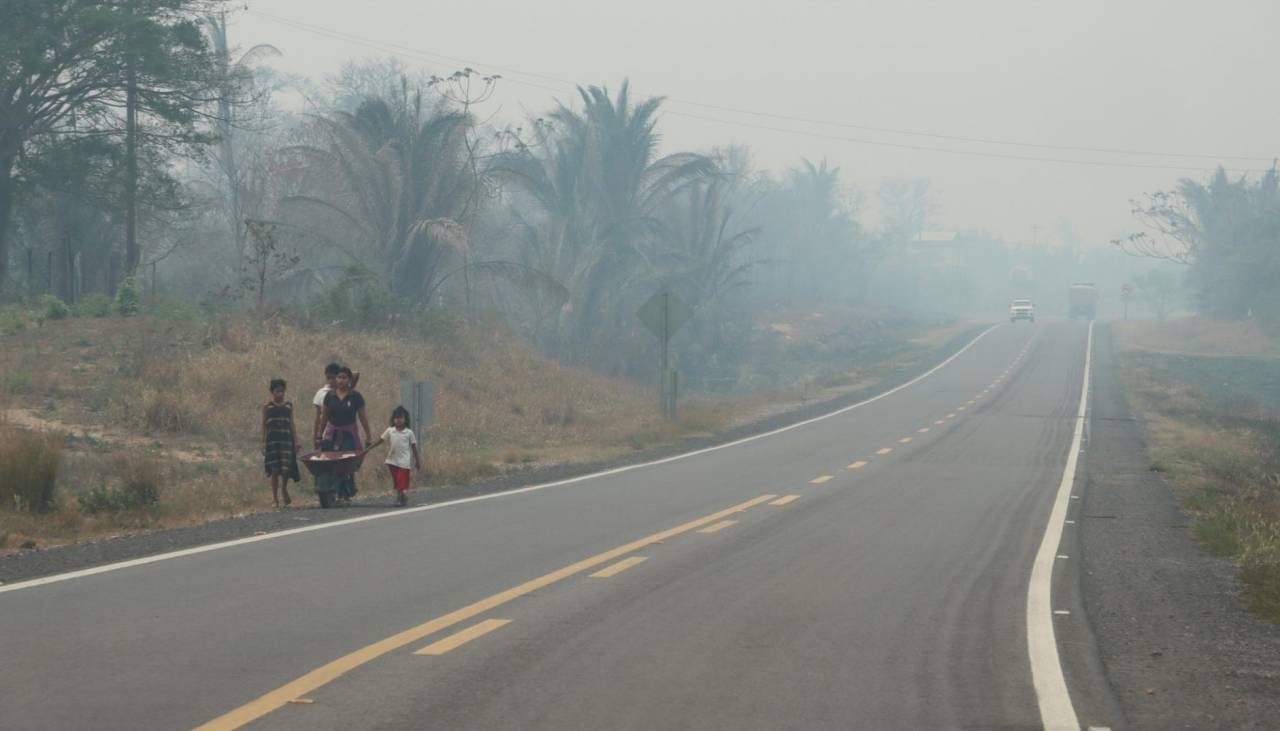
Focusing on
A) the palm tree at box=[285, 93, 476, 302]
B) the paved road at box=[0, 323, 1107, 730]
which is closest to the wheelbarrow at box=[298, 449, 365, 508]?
the paved road at box=[0, 323, 1107, 730]

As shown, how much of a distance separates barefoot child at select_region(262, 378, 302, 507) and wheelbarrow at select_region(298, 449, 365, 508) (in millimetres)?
202

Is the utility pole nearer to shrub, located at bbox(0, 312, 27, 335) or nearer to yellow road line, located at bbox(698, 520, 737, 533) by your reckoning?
shrub, located at bbox(0, 312, 27, 335)

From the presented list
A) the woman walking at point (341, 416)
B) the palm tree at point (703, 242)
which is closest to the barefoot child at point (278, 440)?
the woman walking at point (341, 416)

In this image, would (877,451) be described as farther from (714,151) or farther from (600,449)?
(714,151)

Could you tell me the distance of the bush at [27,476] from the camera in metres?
14.0

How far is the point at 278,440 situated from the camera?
15352mm

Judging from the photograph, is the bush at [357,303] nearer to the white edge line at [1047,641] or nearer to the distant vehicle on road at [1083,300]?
the white edge line at [1047,641]

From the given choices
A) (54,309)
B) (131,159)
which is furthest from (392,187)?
(54,309)

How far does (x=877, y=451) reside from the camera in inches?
998

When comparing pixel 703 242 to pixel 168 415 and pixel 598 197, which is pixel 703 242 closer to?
pixel 598 197

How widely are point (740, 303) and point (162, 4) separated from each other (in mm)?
43384

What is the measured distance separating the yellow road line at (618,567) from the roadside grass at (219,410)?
5.29 m

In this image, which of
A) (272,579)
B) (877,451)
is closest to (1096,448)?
(877,451)

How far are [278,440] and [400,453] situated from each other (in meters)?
1.38
